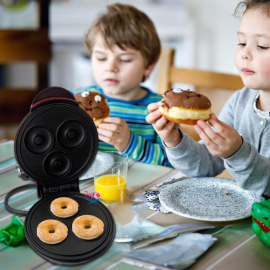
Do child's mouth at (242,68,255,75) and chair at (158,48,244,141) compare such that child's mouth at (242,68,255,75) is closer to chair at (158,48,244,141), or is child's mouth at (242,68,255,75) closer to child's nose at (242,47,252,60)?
child's nose at (242,47,252,60)

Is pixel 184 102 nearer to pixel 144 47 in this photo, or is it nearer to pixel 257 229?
pixel 257 229

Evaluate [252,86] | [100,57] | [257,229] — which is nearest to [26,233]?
[257,229]

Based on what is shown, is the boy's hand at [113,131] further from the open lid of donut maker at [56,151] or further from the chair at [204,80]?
the chair at [204,80]

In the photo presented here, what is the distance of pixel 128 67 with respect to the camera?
5.08ft

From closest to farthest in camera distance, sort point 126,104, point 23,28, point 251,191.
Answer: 1. point 251,191
2. point 126,104
3. point 23,28

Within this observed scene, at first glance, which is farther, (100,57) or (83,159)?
(100,57)

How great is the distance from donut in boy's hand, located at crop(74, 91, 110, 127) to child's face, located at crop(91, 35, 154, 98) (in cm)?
24

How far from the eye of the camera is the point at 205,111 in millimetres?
961

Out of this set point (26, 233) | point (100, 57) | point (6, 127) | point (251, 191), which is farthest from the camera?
point (6, 127)

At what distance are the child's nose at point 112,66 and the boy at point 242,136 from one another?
1.75ft

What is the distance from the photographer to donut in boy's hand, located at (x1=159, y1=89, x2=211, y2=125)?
95 cm

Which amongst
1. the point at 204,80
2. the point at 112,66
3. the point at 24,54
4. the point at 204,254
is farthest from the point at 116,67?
the point at 24,54

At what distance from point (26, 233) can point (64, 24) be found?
3167mm

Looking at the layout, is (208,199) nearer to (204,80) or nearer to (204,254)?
(204,254)
